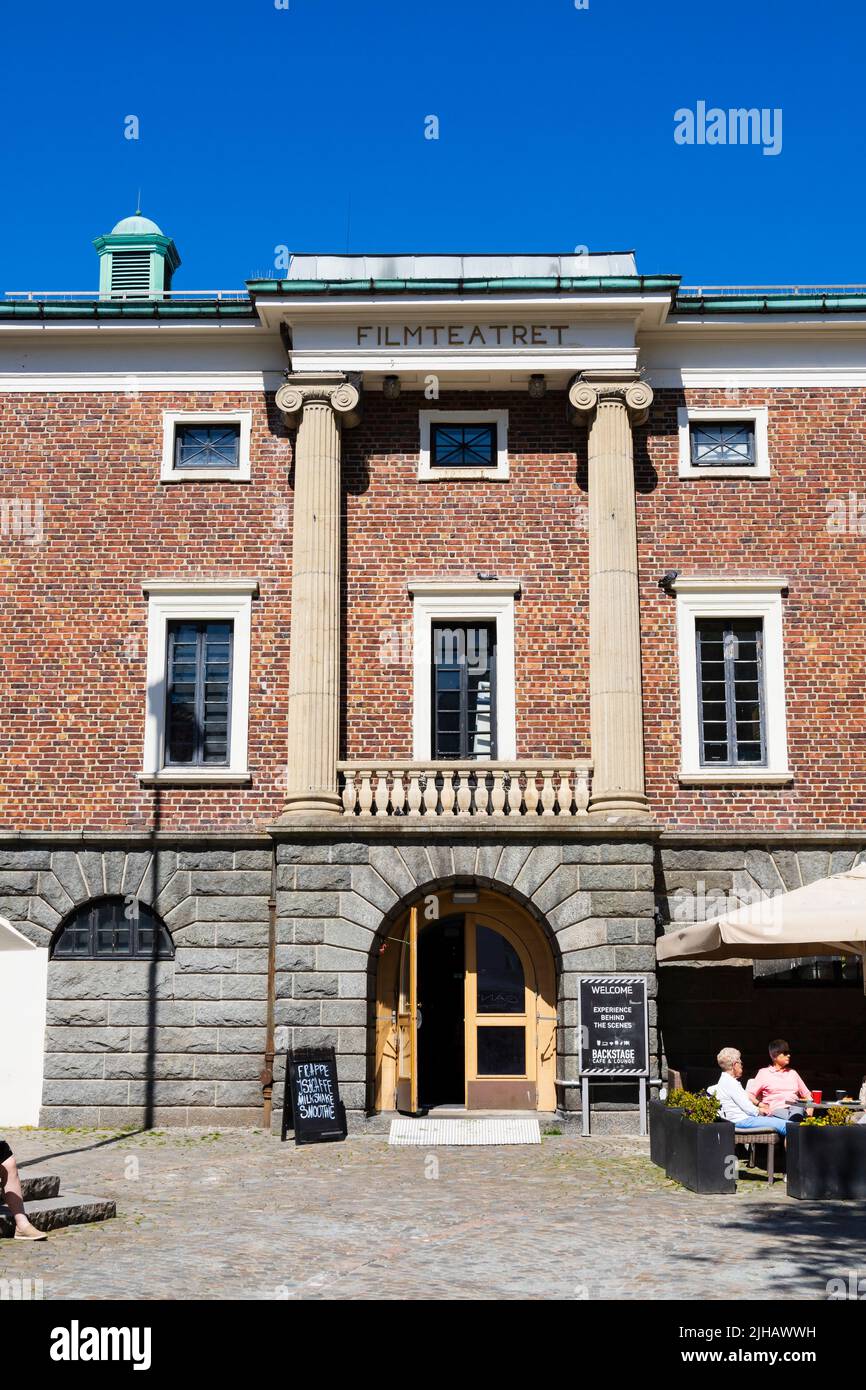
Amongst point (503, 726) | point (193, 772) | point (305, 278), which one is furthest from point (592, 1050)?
point (305, 278)

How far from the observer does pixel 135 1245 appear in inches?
419

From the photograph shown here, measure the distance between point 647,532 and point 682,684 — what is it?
2.17 metres

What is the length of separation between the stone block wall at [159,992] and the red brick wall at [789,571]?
19.1 ft

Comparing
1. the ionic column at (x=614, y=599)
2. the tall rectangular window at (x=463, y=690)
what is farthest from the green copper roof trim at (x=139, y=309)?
the tall rectangular window at (x=463, y=690)

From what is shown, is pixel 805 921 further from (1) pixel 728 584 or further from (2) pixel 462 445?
(2) pixel 462 445

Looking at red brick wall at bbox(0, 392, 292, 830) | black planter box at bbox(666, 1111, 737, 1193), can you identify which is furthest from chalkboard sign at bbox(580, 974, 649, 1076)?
red brick wall at bbox(0, 392, 292, 830)

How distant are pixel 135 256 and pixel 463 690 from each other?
11794mm

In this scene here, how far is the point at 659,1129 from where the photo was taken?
48.3 feet

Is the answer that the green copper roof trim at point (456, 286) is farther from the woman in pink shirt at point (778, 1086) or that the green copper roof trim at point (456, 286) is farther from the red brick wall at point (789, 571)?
the woman in pink shirt at point (778, 1086)

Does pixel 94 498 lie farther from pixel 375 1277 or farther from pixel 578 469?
pixel 375 1277

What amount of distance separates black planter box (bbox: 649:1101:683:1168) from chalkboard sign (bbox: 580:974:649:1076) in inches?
95.8

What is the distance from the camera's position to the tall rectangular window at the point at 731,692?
2008 centimetres

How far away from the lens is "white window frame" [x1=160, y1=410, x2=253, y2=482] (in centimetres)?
2084

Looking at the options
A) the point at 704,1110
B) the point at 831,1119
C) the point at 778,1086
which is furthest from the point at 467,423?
the point at 831,1119
